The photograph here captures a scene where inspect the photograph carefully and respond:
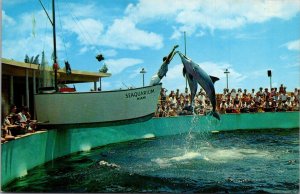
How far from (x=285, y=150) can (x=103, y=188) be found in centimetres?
621

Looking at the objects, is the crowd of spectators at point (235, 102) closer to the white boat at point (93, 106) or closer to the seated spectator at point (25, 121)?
the white boat at point (93, 106)

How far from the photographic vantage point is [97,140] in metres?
14.4

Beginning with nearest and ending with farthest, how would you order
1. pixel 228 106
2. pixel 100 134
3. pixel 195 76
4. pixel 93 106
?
pixel 195 76, pixel 93 106, pixel 100 134, pixel 228 106

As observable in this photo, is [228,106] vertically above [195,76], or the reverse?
[195,76]

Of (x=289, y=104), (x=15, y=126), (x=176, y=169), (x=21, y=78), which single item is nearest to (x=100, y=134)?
(x=21, y=78)

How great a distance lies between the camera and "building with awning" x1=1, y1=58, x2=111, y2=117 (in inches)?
516

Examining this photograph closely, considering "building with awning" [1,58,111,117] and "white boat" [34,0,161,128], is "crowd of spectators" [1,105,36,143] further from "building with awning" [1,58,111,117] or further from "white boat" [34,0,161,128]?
"building with awning" [1,58,111,117]

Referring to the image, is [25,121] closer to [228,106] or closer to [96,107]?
[96,107]

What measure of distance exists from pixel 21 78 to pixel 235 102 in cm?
894

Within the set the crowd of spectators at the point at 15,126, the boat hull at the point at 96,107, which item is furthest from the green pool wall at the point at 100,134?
the boat hull at the point at 96,107

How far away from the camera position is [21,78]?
15.8 meters

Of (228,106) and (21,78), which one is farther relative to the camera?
(228,106)

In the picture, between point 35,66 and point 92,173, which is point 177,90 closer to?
point 35,66

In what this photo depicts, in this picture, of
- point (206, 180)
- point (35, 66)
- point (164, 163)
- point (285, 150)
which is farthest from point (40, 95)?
point (285, 150)
